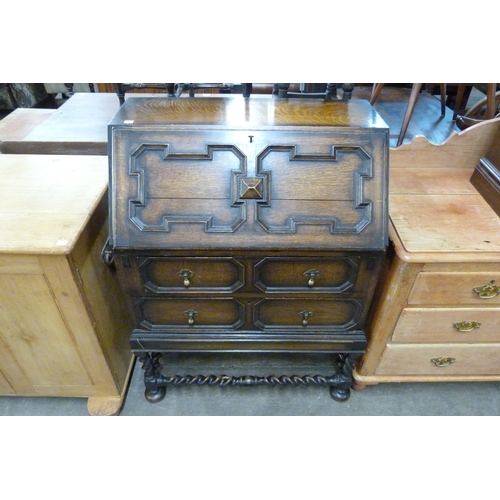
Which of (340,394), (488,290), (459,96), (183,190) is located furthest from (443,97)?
(183,190)

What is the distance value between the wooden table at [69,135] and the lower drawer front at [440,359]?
4.79 ft

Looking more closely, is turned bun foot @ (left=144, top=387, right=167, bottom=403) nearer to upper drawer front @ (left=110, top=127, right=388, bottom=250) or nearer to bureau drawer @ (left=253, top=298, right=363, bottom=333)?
bureau drawer @ (left=253, top=298, right=363, bottom=333)

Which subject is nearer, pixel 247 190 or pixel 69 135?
pixel 247 190

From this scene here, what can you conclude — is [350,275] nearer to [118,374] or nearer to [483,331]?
[483,331]

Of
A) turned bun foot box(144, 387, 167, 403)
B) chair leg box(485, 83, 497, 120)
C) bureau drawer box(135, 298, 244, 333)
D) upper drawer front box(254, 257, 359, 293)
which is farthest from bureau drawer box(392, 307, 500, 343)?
chair leg box(485, 83, 497, 120)

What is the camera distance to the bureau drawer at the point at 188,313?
1135 mm

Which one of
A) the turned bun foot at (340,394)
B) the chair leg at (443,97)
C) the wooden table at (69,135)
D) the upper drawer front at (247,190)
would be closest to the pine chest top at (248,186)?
the upper drawer front at (247,190)

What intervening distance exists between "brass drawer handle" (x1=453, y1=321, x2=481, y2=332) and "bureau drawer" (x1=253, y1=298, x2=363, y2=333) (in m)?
0.37

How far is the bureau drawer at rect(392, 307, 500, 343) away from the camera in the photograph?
1200mm

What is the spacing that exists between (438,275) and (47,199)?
4.15 feet

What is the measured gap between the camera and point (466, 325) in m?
1.24

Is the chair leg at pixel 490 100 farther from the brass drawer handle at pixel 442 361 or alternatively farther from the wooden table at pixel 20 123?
the wooden table at pixel 20 123

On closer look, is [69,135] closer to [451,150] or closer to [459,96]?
[451,150]

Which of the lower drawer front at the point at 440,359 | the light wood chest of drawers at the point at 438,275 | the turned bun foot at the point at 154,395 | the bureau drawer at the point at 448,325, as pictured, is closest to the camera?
the light wood chest of drawers at the point at 438,275
